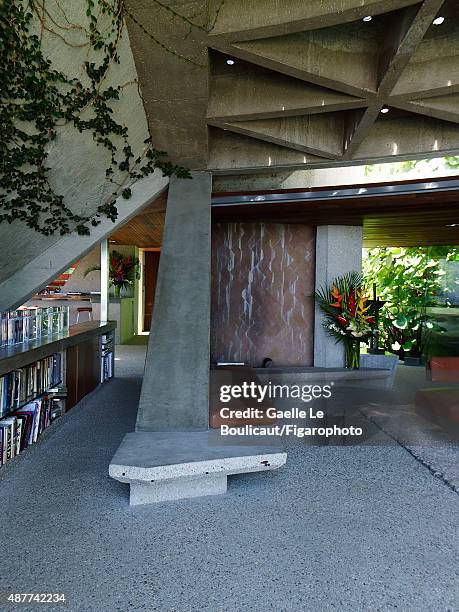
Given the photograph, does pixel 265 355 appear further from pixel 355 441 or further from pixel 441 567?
pixel 441 567

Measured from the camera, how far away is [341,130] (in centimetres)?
457

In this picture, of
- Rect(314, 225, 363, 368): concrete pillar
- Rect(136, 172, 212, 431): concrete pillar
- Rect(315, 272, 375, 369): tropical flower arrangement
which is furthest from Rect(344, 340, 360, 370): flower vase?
Rect(136, 172, 212, 431): concrete pillar

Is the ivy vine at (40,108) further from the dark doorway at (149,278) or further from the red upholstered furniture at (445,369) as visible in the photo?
the dark doorway at (149,278)

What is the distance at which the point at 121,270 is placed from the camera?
1256 centimetres

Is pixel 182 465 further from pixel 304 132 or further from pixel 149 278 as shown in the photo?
pixel 149 278

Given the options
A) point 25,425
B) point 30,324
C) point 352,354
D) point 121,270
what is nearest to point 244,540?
point 25,425

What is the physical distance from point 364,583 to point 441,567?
1.44 ft

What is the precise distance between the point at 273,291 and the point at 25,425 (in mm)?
4541

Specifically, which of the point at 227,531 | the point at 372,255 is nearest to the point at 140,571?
the point at 227,531

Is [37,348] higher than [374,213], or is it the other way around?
[374,213]

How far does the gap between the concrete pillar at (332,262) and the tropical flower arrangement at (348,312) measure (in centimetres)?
11

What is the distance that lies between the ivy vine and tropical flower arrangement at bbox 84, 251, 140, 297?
8.04 m

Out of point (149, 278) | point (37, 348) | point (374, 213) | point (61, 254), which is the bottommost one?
point (37, 348)

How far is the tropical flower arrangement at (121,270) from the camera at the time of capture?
12453 millimetres
